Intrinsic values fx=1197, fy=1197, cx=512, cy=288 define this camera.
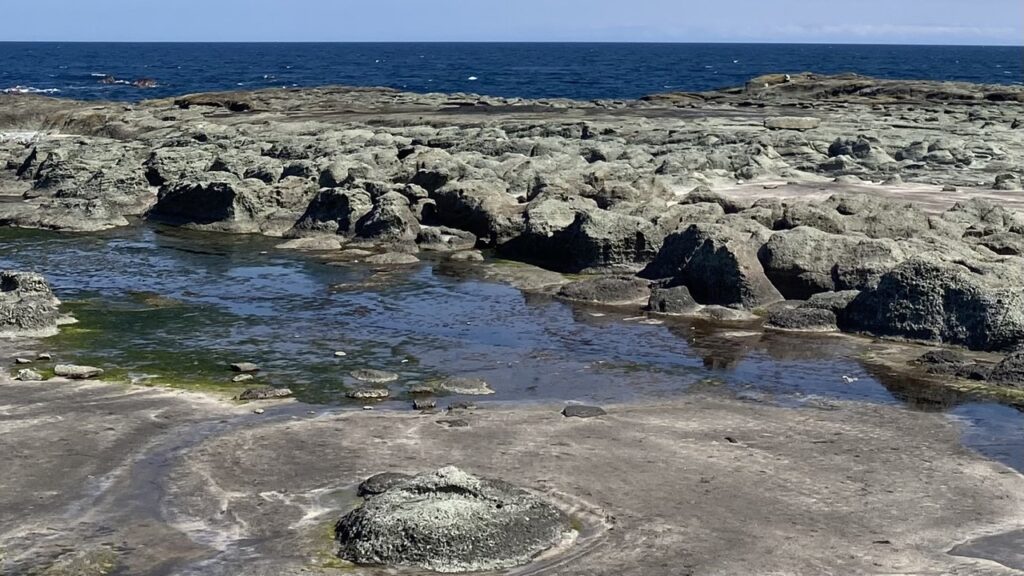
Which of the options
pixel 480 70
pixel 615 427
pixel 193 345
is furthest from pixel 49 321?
pixel 480 70

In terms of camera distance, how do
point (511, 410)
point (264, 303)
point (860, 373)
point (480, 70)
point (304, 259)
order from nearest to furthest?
1. point (511, 410)
2. point (860, 373)
3. point (264, 303)
4. point (304, 259)
5. point (480, 70)

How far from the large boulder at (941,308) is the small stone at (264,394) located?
31.5 ft

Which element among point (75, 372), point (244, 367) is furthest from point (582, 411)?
point (75, 372)

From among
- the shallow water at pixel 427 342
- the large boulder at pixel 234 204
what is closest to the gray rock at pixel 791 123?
the large boulder at pixel 234 204

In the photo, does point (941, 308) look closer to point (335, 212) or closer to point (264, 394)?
point (264, 394)

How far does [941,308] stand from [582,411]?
725 cm

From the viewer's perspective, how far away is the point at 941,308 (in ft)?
62.7

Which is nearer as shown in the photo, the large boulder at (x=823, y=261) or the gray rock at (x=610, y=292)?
the large boulder at (x=823, y=261)

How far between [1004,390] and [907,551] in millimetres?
6661

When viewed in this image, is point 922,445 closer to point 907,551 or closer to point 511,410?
point 907,551

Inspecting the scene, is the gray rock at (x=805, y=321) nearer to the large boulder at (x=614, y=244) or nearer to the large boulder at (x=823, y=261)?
the large boulder at (x=823, y=261)

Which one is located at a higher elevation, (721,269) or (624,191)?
(624,191)

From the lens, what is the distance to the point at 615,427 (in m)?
14.5

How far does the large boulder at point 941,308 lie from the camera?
18594mm
